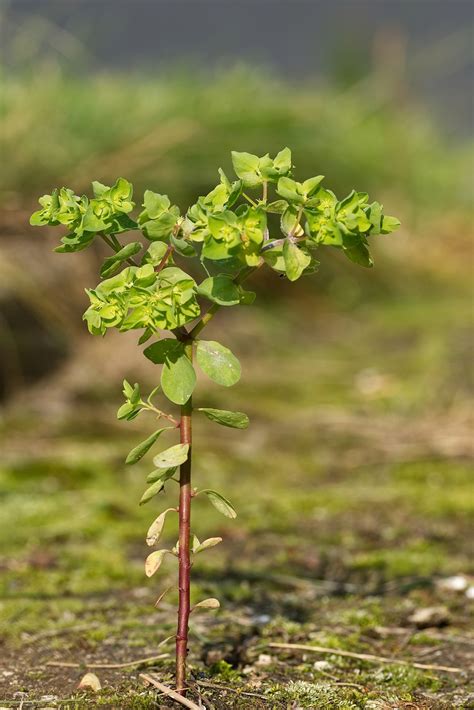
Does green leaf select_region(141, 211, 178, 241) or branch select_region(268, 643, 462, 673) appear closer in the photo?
green leaf select_region(141, 211, 178, 241)

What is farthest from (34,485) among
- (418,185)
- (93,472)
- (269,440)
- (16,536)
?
(418,185)

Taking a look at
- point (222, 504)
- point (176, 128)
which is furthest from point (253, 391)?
point (222, 504)

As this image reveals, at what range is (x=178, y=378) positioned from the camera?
1.09 m

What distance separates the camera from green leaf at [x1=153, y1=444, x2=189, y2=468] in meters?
1.09

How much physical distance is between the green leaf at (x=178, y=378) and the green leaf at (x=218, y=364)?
22 millimetres

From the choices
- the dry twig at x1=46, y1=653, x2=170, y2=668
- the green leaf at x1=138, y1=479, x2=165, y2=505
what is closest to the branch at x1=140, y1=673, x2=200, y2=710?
the dry twig at x1=46, y1=653, x2=170, y2=668

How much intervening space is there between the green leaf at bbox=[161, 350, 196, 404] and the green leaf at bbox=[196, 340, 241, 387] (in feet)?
0.07

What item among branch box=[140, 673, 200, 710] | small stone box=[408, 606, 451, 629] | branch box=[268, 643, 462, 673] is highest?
small stone box=[408, 606, 451, 629]

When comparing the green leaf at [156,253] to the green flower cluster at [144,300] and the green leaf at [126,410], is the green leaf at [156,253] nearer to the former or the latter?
the green flower cluster at [144,300]

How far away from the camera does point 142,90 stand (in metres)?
5.04

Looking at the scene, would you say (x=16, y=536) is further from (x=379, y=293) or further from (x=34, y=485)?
(x=379, y=293)

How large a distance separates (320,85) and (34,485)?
4.06 metres

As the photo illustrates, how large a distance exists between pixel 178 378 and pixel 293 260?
19 cm

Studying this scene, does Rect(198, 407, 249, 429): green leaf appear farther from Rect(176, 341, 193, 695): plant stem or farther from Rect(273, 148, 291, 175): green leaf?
Rect(273, 148, 291, 175): green leaf
